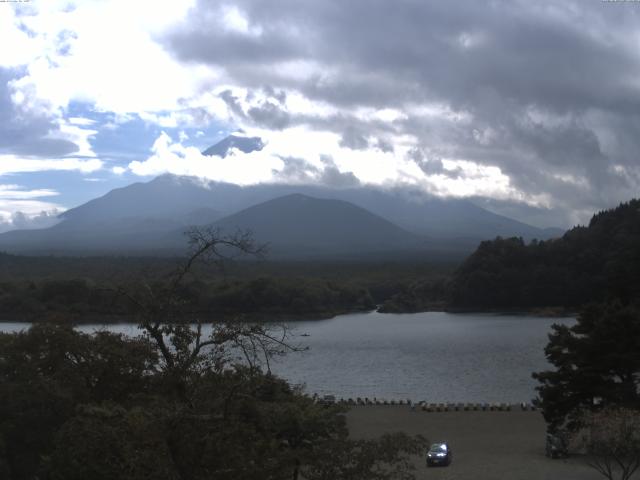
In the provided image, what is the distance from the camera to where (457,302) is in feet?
195

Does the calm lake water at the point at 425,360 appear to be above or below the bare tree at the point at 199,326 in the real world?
below

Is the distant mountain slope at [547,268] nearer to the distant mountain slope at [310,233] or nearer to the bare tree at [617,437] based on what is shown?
the bare tree at [617,437]

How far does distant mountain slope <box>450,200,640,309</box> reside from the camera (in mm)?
54844

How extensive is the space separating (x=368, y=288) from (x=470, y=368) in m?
41.0

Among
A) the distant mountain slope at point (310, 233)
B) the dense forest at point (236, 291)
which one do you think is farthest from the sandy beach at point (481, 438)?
the distant mountain slope at point (310, 233)

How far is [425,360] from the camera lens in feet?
107

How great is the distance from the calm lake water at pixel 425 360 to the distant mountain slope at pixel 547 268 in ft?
21.1

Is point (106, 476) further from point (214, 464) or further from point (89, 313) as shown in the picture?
point (89, 313)

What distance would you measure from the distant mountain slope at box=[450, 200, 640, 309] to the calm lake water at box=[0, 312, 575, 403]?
21.1 ft

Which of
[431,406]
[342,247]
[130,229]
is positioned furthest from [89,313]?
[130,229]

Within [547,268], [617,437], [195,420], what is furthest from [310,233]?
[195,420]

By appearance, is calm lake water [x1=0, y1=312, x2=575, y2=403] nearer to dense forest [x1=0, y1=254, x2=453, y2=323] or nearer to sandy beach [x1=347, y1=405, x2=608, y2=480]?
sandy beach [x1=347, y1=405, x2=608, y2=480]

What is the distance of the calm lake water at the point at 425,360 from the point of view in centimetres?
2570

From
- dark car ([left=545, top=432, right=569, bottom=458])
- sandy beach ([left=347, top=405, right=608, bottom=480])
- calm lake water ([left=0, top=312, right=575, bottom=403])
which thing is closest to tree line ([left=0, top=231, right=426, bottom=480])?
sandy beach ([left=347, top=405, right=608, bottom=480])
